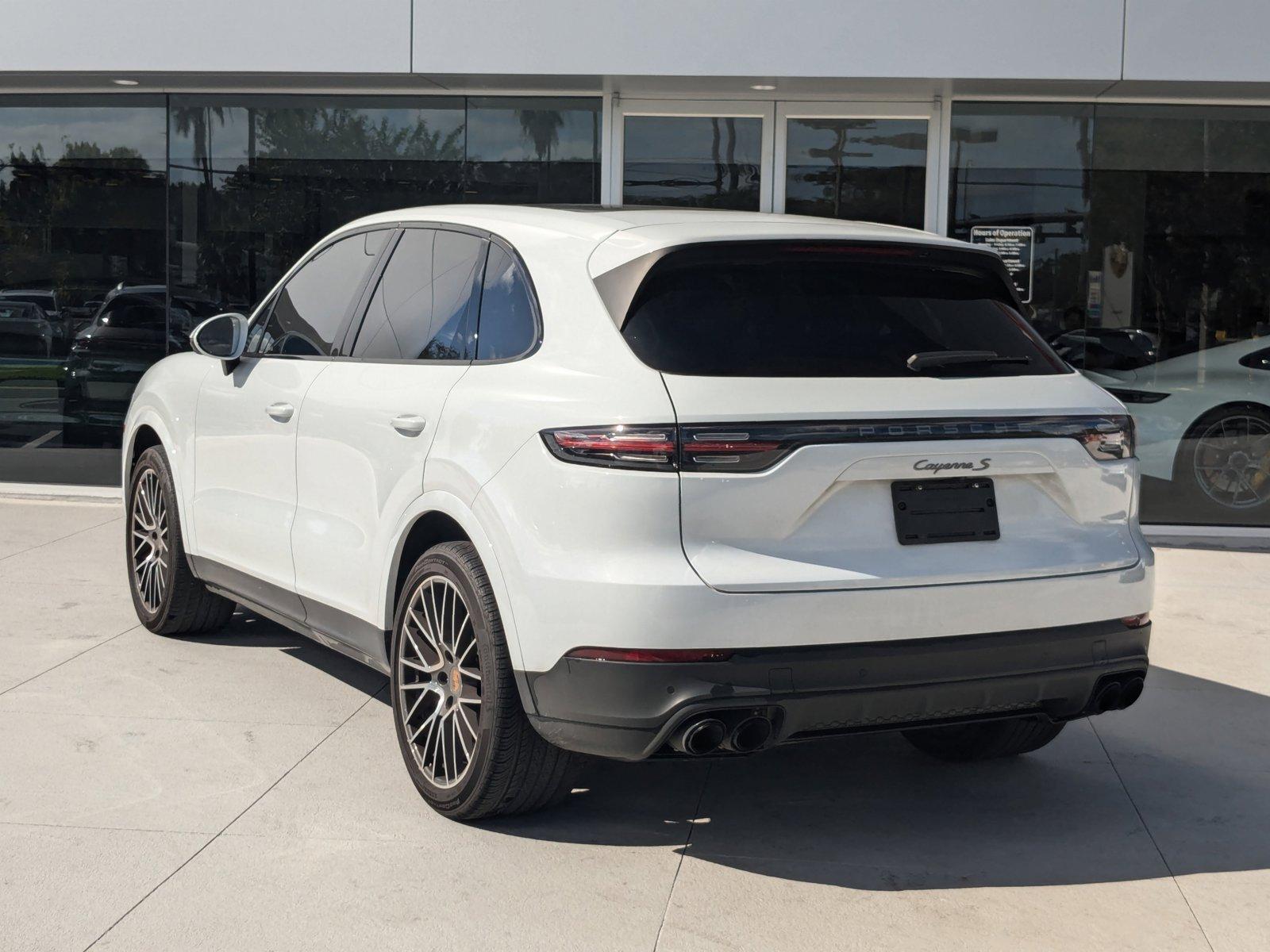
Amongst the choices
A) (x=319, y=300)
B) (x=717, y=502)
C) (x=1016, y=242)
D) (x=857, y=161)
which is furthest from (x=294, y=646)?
(x=1016, y=242)

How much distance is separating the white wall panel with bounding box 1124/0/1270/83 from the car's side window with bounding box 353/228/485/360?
6.37 meters

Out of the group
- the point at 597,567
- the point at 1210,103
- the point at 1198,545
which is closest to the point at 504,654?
the point at 597,567

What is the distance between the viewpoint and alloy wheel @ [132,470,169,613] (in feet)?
21.6

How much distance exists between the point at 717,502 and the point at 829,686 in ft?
1.87

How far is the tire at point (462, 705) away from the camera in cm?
405

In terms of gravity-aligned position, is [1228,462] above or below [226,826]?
above

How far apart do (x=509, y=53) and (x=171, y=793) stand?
21.9 feet

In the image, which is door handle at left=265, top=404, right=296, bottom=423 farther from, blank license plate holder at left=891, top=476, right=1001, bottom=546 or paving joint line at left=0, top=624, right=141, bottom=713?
blank license plate holder at left=891, top=476, right=1001, bottom=546

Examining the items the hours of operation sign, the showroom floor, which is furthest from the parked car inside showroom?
the showroom floor

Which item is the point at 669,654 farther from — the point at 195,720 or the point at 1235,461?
the point at 1235,461

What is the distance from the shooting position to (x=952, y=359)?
159 inches

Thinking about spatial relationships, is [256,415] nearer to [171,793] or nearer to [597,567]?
[171,793]

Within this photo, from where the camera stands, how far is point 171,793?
15.1ft

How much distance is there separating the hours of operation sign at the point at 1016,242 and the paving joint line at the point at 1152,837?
5.65 meters
